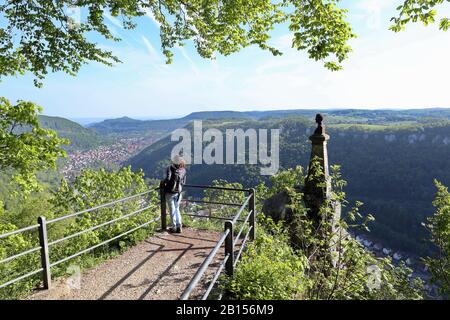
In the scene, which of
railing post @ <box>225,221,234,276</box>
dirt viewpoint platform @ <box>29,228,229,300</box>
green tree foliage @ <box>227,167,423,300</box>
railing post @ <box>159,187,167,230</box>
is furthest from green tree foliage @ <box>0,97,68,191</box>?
green tree foliage @ <box>227,167,423,300</box>

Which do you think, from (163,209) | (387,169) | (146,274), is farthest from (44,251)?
(387,169)

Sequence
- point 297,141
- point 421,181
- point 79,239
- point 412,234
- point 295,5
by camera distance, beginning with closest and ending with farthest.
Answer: point 295,5, point 79,239, point 412,234, point 421,181, point 297,141

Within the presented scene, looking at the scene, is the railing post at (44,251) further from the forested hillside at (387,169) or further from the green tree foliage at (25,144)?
the forested hillside at (387,169)

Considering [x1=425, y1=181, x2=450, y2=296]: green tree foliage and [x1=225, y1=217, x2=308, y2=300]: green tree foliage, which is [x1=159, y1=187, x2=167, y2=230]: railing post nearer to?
[x1=225, y1=217, x2=308, y2=300]: green tree foliage

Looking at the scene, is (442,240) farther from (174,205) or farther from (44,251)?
(44,251)

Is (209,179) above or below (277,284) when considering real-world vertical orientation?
below

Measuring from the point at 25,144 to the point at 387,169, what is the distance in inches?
4811

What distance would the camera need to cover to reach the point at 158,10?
8.99m

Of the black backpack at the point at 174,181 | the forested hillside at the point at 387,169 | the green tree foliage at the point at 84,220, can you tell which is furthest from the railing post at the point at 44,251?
the forested hillside at the point at 387,169

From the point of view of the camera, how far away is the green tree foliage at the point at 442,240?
945 centimetres

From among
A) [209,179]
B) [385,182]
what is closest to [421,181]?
[385,182]

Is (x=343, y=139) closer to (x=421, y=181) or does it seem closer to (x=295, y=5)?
(x=421, y=181)

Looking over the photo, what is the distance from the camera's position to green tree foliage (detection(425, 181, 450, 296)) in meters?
9.45

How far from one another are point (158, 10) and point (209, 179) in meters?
115
